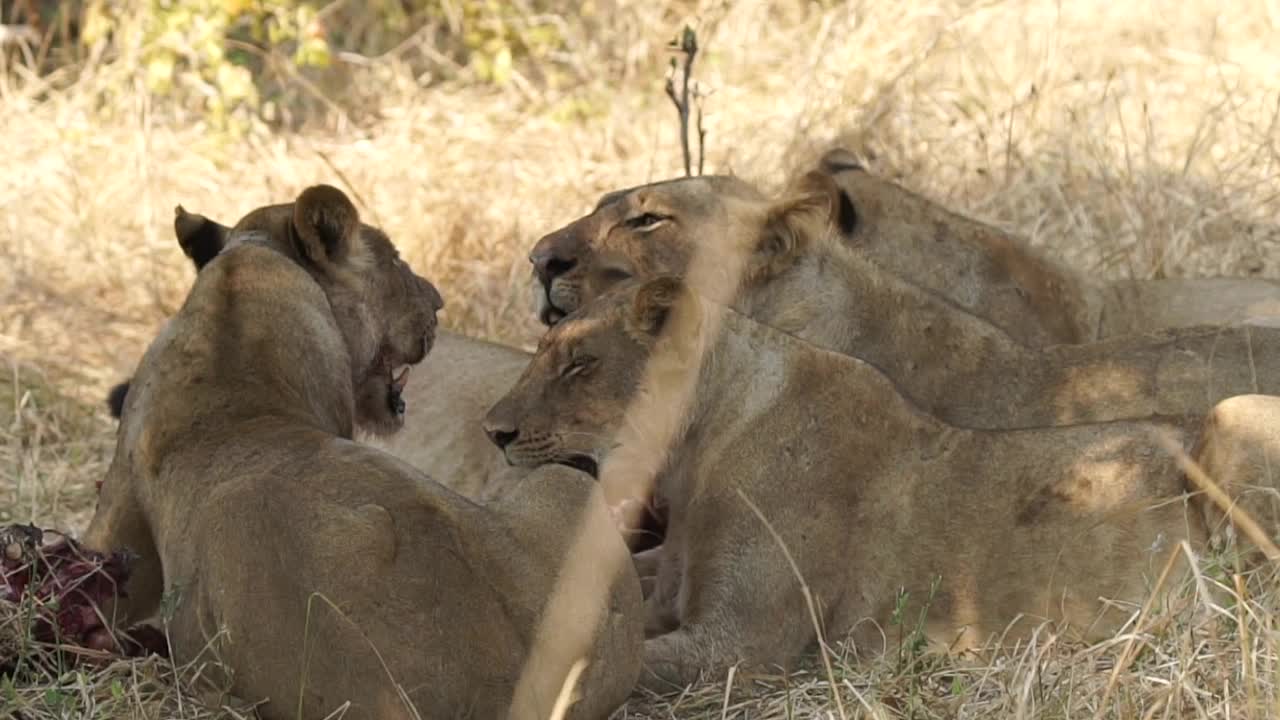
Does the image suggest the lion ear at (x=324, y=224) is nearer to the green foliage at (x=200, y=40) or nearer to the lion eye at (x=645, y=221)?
the lion eye at (x=645, y=221)

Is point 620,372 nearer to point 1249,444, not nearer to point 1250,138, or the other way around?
point 1249,444

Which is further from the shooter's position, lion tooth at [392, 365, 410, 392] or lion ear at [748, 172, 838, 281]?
lion ear at [748, 172, 838, 281]

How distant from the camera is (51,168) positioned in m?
9.60

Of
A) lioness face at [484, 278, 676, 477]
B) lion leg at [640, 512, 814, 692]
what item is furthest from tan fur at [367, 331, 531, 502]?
lion leg at [640, 512, 814, 692]

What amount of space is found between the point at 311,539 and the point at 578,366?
1.21 m

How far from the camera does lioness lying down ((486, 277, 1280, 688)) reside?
4918 mm

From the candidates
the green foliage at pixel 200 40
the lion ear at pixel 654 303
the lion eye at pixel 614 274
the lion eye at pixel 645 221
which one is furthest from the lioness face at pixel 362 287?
the green foliage at pixel 200 40

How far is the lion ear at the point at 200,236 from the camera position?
5309 millimetres

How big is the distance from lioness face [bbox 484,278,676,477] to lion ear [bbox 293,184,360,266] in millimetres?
583

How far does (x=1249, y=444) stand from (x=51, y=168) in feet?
21.3

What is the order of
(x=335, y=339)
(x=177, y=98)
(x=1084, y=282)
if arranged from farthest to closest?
(x=177, y=98) → (x=1084, y=282) → (x=335, y=339)

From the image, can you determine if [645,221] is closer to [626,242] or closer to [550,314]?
[626,242]

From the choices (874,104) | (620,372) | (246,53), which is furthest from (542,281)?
(246,53)

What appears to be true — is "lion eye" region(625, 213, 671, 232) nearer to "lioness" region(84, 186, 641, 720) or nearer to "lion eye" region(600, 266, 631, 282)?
"lion eye" region(600, 266, 631, 282)
